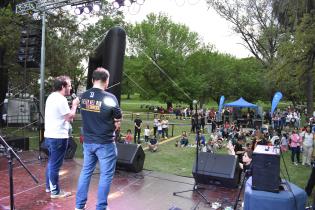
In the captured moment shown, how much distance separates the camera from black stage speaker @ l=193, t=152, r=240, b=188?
6730 mm

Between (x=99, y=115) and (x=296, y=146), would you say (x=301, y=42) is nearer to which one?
(x=296, y=146)

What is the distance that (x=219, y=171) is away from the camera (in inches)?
268

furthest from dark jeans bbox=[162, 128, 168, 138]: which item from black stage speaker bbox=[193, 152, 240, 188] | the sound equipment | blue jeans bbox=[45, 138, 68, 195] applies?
blue jeans bbox=[45, 138, 68, 195]

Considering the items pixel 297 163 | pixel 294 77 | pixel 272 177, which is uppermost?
pixel 294 77

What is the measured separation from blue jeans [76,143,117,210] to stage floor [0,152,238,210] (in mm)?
1130

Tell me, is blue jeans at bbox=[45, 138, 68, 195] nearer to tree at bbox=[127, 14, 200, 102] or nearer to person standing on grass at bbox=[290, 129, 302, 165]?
person standing on grass at bbox=[290, 129, 302, 165]

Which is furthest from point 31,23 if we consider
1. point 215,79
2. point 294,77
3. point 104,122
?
point 215,79

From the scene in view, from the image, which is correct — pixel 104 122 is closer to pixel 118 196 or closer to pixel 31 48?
pixel 118 196

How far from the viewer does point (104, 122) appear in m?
4.05

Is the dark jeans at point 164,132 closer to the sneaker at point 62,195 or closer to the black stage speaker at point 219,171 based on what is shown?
the black stage speaker at point 219,171

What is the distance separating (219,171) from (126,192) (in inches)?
75.4

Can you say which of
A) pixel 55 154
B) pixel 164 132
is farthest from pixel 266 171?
pixel 164 132

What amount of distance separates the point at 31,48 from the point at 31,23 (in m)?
1.19

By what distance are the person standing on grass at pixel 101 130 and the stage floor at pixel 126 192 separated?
53.8 inches
